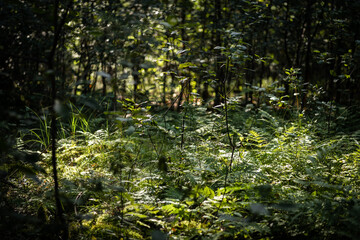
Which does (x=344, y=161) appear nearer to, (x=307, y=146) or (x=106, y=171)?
(x=307, y=146)

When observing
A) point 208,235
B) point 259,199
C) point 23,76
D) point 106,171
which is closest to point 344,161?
point 259,199

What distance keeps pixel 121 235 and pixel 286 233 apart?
→ 1.24 meters

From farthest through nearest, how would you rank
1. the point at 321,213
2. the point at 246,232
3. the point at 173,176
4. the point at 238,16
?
the point at 238,16 → the point at 173,176 → the point at 246,232 → the point at 321,213

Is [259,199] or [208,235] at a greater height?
Answer: [259,199]

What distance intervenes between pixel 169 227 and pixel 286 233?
0.87 metres

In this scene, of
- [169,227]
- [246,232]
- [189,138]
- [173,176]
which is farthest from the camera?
[189,138]

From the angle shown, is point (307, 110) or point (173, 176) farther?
point (307, 110)

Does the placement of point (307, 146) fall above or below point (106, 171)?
above

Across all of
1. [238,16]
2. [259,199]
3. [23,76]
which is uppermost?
[238,16]

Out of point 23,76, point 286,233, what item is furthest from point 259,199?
point 23,76

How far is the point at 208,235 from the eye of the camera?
1.98m

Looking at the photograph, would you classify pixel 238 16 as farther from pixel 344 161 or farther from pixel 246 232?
pixel 246 232

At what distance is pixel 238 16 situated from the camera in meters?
5.04

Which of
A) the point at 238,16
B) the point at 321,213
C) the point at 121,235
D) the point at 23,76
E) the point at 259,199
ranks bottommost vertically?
the point at 121,235
